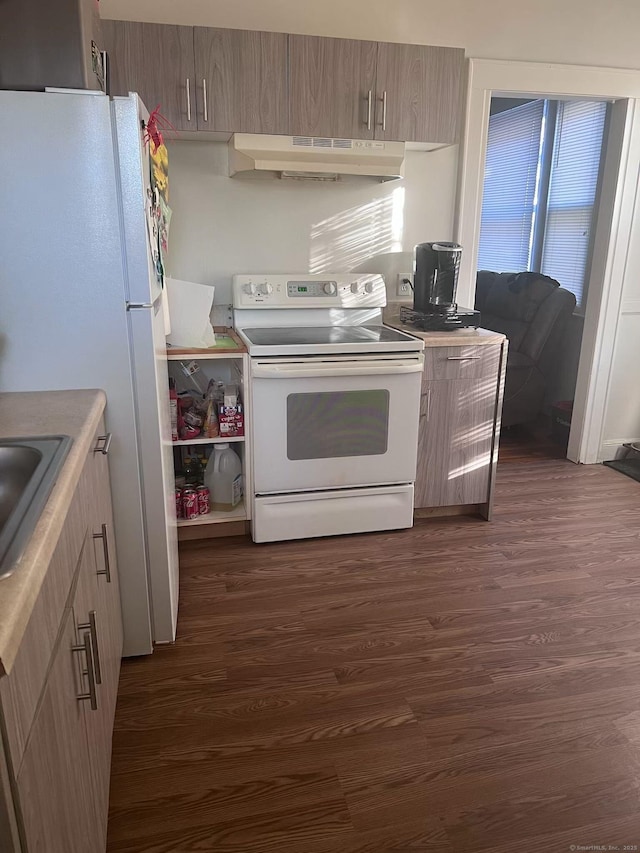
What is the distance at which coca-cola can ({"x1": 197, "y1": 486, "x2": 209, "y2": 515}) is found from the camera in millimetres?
2789

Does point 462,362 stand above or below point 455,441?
above

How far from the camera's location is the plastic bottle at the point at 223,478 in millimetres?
2830

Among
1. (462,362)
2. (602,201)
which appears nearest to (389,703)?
(462,362)

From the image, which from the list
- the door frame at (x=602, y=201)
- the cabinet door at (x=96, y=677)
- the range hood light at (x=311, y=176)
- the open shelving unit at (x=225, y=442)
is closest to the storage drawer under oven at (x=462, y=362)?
the door frame at (x=602, y=201)

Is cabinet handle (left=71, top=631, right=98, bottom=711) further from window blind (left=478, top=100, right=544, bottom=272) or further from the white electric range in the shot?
window blind (left=478, top=100, right=544, bottom=272)

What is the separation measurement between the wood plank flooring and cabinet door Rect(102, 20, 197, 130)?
181cm

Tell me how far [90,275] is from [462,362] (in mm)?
1704

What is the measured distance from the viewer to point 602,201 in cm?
353

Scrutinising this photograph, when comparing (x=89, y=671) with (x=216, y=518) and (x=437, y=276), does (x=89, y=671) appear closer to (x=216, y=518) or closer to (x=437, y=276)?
(x=216, y=518)

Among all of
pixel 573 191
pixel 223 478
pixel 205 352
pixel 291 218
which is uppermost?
pixel 573 191

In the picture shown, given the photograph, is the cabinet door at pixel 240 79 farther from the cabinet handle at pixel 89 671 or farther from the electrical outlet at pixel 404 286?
the cabinet handle at pixel 89 671

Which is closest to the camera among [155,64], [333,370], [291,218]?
[155,64]

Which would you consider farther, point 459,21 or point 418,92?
point 459,21

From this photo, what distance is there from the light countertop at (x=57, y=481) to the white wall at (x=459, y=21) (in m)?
1.97
